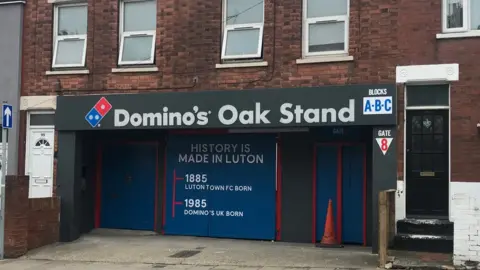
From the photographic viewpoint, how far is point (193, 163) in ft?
43.9

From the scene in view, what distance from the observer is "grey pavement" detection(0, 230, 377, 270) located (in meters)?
10.0

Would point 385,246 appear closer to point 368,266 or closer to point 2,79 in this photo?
point 368,266

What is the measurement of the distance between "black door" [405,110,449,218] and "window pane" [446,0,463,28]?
1660 mm

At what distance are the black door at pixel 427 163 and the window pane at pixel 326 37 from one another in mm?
2062

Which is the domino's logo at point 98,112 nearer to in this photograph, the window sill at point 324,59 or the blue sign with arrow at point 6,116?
the blue sign with arrow at point 6,116

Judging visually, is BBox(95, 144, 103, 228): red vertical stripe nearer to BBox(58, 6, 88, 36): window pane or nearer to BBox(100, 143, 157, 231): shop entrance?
BBox(100, 143, 157, 231): shop entrance

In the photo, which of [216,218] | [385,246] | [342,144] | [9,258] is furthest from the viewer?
[216,218]

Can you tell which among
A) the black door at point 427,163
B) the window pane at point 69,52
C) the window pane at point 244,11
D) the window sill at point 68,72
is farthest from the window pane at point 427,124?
the window pane at point 69,52

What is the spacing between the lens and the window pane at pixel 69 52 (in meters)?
13.4

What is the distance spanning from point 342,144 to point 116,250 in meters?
5.30

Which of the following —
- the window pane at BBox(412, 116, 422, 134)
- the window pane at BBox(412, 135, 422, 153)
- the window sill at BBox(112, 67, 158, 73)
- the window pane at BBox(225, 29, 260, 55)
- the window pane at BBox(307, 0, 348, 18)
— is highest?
the window pane at BBox(307, 0, 348, 18)

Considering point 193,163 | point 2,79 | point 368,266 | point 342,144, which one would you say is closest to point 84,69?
point 2,79

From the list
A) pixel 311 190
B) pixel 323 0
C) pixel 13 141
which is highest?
pixel 323 0

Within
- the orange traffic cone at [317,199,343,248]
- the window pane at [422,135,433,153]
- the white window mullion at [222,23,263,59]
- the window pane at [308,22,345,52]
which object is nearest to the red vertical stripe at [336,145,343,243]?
the orange traffic cone at [317,199,343,248]
